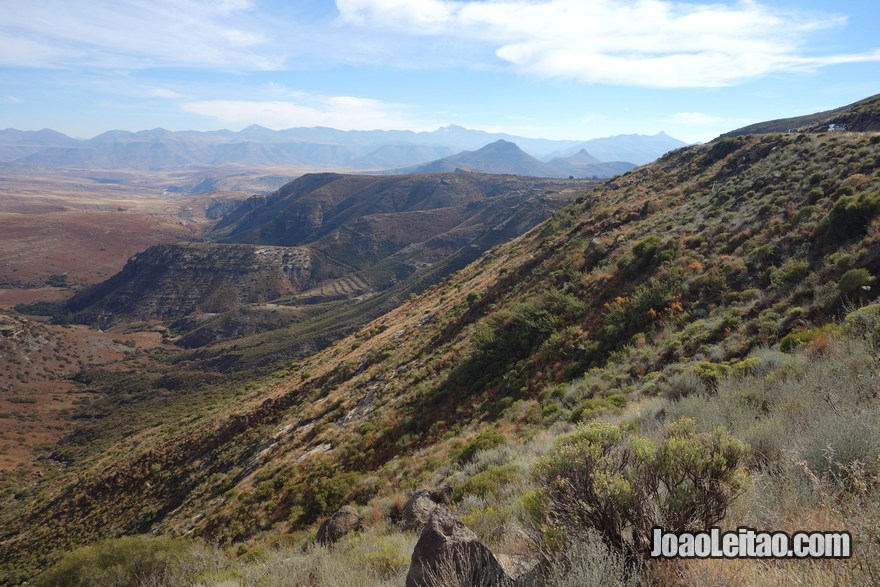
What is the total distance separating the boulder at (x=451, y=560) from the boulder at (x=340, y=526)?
5895 millimetres

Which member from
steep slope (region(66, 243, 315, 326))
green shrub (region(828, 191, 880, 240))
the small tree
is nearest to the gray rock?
the small tree

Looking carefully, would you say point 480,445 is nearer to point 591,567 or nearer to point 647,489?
point 647,489

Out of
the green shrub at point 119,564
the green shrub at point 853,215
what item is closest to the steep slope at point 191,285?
the green shrub at point 119,564

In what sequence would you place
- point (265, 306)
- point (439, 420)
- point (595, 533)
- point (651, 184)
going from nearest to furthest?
1. point (595, 533)
2. point (439, 420)
3. point (651, 184)
4. point (265, 306)

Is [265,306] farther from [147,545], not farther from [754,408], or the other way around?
[754,408]

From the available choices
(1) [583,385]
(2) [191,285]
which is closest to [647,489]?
(1) [583,385]

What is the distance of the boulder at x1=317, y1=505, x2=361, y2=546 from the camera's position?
9.66 metres

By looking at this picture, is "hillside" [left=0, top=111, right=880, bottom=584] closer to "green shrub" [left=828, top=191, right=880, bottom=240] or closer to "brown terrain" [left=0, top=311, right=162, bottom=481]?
"green shrub" [left=828, top=191, right=880, bottom=240]

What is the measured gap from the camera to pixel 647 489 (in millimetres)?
3787

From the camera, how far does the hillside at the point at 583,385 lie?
629cm

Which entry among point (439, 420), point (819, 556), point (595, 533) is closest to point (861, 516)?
point (819, 556)

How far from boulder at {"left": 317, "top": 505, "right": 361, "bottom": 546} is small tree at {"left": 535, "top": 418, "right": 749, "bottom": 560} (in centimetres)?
763

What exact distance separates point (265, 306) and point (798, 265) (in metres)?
180

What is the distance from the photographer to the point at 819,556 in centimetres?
285
